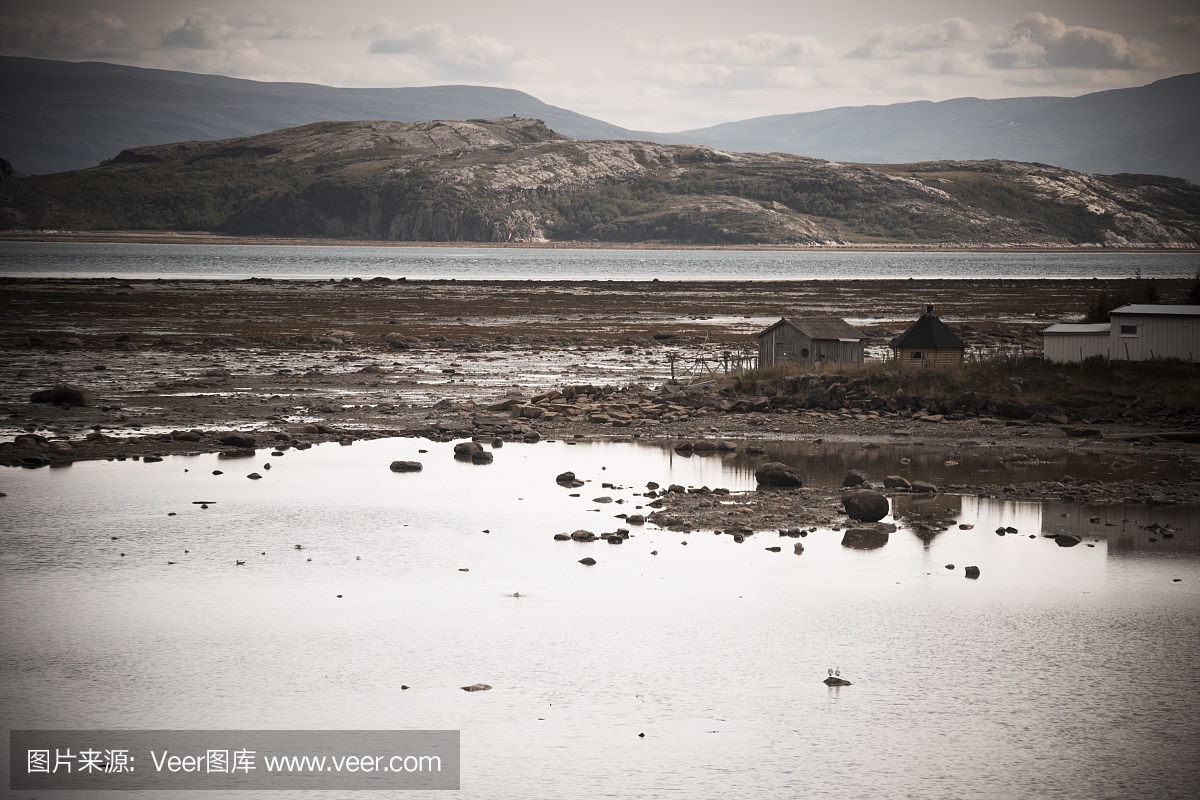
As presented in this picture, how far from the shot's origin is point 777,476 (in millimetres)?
32688

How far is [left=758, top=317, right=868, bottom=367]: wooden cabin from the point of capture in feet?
166

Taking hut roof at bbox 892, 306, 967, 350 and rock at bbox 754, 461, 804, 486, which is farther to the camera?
hut roof at bbox 892, 306, 967, 350

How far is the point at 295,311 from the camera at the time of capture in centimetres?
9250

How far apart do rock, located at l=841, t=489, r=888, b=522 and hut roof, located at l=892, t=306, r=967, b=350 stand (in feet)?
68.7

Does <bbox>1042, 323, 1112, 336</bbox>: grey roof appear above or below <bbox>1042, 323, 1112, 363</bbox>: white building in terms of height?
above

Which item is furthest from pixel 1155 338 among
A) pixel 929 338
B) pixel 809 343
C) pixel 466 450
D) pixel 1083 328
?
pixel 466 450

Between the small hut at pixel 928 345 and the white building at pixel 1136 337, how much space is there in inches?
141

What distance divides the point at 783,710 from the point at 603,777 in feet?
11.7

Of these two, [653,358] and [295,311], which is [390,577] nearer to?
[653,358]

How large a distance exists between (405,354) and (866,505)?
1660 inches

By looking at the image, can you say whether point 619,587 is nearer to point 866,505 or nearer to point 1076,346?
point 866,505

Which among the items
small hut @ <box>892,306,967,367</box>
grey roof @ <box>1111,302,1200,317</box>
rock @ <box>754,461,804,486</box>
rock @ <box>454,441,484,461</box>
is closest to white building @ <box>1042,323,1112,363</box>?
grey roof @ <box>1111,302,1200,317</box>

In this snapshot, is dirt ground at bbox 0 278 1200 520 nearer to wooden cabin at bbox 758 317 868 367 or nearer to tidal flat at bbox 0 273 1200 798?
tidal flat at bbox 0 273 1200 798

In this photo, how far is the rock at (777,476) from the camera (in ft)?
107
